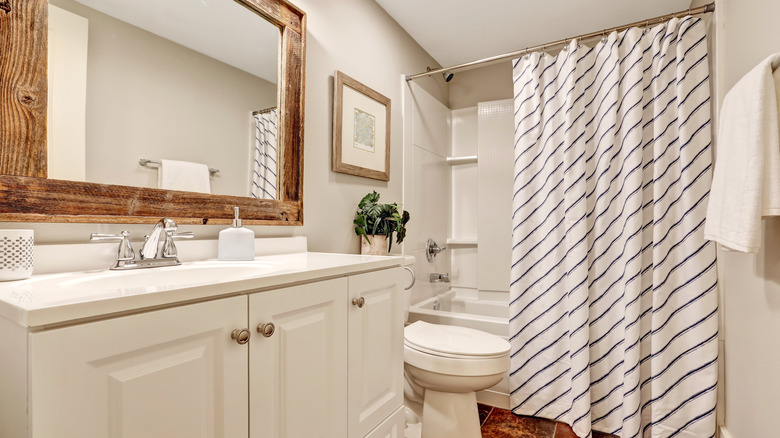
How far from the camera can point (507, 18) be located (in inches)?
90.7

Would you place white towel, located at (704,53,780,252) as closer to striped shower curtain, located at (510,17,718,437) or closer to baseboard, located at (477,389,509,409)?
striped shower curtain, located at (510,17,718,437)

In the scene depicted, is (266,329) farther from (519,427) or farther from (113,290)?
(519,427)

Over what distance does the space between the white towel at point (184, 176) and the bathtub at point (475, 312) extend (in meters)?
1.53

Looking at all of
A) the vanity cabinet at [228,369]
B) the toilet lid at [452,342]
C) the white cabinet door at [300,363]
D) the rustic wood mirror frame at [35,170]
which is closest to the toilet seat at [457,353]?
the toilet lid at [452,342]

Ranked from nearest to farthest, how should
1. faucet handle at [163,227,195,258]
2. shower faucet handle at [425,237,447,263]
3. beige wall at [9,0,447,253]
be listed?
faucet handle at [163,227,195,258]
beige wall at [9,0,447,253]
shower faucet handle at [425,237,447,263]

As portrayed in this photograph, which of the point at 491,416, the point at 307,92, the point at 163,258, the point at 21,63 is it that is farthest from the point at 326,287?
the point at 491,416

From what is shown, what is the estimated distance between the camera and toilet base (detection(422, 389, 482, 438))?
1.64 metres

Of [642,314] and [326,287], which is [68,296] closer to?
[326,287]

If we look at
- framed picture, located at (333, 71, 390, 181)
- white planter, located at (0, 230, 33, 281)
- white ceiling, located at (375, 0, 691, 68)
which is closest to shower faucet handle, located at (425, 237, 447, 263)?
framed picture, located at (333, 71, 390, 181)

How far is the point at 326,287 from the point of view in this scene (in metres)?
0.95

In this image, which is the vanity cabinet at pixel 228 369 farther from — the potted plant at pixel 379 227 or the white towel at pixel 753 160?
the white towel at pixel 753 160

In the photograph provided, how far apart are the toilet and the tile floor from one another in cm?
31

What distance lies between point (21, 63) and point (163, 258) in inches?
21.4

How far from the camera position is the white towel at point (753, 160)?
102 cm
